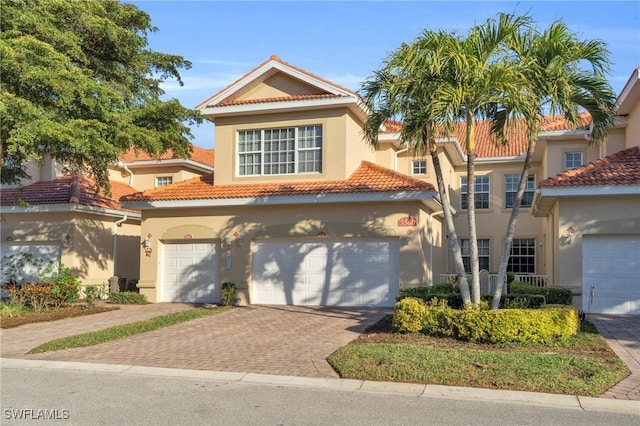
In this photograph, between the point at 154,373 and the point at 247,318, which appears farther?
the point at 247,318

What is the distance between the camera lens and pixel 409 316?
36.6ft

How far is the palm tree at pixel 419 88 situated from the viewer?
1070 cm

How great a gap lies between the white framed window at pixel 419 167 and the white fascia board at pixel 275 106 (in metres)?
6.77

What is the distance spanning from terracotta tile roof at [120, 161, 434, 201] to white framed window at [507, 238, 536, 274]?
9436 mm

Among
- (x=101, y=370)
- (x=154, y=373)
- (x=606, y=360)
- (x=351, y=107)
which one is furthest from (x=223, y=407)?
(x=351, y=107)

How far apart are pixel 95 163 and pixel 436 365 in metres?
11.5

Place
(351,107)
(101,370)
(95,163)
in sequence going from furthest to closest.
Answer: (351,107) < (95,163) < (101,370)

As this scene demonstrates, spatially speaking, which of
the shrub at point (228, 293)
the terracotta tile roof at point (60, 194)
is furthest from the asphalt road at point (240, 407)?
the terracotta tile roof at point (60, 194)

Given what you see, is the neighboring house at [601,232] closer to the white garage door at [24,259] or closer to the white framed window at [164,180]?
the white framed window at [164,180]

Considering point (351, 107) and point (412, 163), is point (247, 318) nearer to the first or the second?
point (351, 107)

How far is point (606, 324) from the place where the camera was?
13.0 metres

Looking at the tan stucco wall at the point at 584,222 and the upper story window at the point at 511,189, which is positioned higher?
the upper story window at the point at 511,189

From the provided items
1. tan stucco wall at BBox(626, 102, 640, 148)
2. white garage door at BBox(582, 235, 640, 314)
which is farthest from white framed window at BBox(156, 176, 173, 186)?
tan stucco wall at BBox(626, 102, 640, 148)

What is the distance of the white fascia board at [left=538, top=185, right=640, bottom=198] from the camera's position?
14391mm
